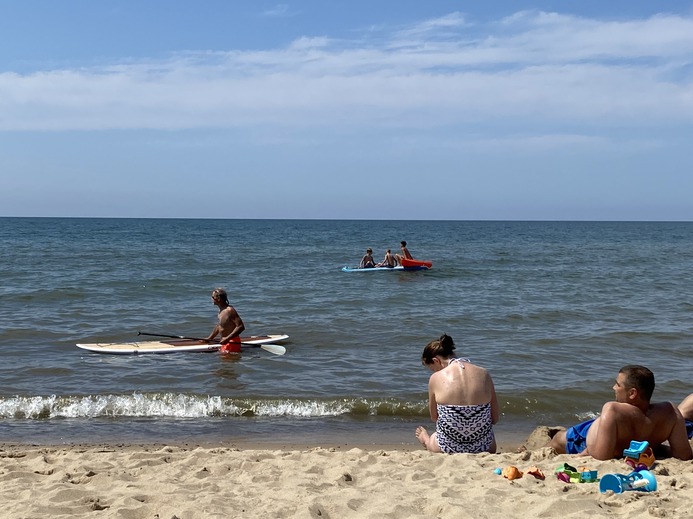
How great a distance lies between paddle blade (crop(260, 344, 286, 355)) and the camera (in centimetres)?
1112

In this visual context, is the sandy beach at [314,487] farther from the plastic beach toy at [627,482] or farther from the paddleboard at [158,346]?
the paddleboard at [158,346]

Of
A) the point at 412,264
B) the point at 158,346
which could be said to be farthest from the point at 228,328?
the point at 412,264

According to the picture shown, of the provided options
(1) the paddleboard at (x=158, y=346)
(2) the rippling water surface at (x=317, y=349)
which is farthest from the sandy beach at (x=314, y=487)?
(1) the paddleboard at (x=158, y=346)

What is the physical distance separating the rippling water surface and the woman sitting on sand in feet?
6.44

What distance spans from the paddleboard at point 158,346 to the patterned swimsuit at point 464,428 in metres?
6.32

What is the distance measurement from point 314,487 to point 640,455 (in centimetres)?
223

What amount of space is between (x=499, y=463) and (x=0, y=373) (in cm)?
724

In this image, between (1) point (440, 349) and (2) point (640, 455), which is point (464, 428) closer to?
(1) point (440, 349)

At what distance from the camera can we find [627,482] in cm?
435

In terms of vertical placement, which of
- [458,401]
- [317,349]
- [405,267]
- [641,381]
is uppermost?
[641,381]

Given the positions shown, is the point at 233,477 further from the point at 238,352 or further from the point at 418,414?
the point at 238,352

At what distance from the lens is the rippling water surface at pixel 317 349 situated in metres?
7.95

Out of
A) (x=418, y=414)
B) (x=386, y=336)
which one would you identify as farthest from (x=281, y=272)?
(x=418, y=414)

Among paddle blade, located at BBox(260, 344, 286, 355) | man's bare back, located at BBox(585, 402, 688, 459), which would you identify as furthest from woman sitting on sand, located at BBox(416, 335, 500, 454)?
paddle blade, located at BBox(260, 344, 286, 355)
